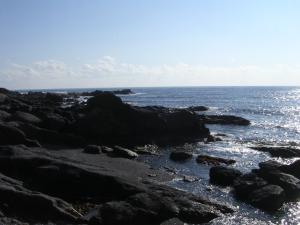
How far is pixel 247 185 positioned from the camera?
27938 mm

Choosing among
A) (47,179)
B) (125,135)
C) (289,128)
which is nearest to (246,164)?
(125,135)

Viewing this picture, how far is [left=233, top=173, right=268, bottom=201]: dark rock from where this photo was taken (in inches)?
1078

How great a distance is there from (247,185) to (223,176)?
3.02 meters

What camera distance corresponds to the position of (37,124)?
157 ft

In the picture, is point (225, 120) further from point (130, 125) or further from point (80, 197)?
point (80, 197)

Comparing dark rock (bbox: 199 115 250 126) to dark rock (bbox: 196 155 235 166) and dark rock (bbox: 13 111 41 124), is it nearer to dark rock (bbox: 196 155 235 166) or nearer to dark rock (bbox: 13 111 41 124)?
dark rock (bbox: 13 111 41 124)

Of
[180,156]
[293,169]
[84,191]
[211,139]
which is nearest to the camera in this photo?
[84,191]

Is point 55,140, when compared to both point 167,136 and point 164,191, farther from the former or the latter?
point 164,191

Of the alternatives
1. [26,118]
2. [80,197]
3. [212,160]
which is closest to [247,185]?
[80,197]

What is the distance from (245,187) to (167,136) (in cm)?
2605

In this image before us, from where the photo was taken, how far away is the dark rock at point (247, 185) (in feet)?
89.8

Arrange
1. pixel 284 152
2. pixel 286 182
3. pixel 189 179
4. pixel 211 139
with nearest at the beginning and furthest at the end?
pixel 286 182 → pixel 189 179 → pixel 284 152 → pixel 211 139

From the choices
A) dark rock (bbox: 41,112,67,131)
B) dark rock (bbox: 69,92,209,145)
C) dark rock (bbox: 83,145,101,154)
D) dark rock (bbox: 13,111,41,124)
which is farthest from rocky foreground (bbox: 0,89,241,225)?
dark rock (bbox: 69,92,209,145)

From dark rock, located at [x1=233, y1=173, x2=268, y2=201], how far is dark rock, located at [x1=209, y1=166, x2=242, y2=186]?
1174mm
